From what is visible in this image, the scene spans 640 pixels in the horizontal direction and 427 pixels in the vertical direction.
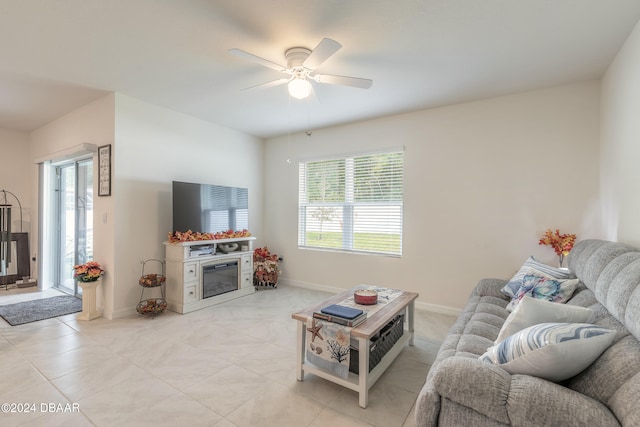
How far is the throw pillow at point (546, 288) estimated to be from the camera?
2.09m

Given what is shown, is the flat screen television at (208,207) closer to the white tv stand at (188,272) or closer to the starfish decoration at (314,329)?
the white tv stand at (188,272)

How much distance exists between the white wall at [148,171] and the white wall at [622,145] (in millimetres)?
4486

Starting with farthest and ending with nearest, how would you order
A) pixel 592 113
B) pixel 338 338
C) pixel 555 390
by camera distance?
pixel 592 113 < pixel 338 338 < pixel 555 390

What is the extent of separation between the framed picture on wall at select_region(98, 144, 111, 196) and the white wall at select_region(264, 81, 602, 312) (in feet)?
9.56

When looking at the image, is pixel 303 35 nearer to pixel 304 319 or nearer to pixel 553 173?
pixel 304 319

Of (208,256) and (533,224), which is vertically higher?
(533,224)

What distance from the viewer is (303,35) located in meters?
2.19

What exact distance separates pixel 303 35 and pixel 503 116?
8.11ft

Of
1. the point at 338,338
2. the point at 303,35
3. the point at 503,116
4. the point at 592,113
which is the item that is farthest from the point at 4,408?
the point at 592,113

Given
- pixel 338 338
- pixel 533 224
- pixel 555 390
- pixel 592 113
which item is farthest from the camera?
pixel 533 224

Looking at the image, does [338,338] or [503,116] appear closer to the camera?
[338,338]

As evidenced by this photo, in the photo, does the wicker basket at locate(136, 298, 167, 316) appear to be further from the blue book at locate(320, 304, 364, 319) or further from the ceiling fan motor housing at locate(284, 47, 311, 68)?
the ceiling fan motor housing at locate(284, 47, 311, 68)

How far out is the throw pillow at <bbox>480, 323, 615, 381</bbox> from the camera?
1.13 meters

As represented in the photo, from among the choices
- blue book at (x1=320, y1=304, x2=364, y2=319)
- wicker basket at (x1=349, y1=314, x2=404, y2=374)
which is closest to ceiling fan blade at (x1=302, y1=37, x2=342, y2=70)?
blue book at (x1=320, y1=304, x2=364, y2=319)
